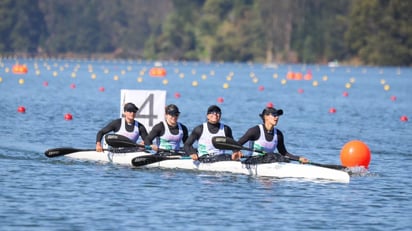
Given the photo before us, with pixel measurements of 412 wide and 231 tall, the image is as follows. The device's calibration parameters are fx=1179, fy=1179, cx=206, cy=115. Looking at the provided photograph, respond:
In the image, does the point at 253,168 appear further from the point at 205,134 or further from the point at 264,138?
the point at 205,134

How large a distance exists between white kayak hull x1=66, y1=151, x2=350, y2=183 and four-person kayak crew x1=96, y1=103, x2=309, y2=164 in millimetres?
206

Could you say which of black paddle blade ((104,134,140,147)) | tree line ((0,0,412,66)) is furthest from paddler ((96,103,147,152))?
tree line ((0,0,412,66))

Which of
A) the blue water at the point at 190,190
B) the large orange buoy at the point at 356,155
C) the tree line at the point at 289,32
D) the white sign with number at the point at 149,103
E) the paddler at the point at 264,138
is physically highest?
the tree line at the point at 289,32

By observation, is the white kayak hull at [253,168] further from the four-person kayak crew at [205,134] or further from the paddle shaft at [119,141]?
the paddle shaft at [119,141]

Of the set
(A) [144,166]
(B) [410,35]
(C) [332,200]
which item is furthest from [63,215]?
(B) [410,35]

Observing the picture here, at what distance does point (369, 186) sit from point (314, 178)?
47.2 inches

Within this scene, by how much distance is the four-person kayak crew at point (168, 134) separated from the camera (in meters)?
27.7

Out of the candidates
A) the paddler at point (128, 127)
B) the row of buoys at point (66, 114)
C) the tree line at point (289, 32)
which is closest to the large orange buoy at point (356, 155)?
the paddler at point (128, 127)

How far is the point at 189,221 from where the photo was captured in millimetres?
20344

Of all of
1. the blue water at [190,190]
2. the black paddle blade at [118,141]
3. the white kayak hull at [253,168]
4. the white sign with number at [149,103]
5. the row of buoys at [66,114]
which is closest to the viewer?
the blue water at [190,190]

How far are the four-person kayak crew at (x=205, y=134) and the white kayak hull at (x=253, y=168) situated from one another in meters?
0.21

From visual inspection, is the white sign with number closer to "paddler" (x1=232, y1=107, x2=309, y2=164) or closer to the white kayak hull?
the white kayak hull

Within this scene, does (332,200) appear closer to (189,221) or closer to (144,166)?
(189,221)

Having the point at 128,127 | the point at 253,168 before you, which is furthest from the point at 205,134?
the point at 128,127
